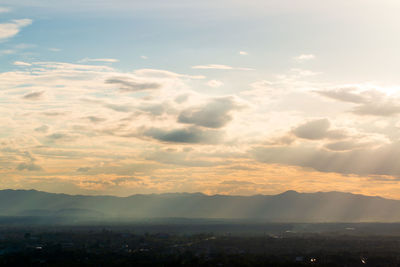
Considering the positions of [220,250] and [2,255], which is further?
[220,250]

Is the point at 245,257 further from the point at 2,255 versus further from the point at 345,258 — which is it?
→ the point at 2,255

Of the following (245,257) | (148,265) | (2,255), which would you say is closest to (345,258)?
(245,257)

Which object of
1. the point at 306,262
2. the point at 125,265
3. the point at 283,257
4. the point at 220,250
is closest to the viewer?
the point at 125,265

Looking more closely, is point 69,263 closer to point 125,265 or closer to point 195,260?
Answer: point 125,265

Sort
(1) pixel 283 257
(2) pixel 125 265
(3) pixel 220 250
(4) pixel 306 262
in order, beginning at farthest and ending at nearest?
(3) pixel 220 250, (1) pixel 283 257, (4) pixel 306 262, (2) pixel 125 265

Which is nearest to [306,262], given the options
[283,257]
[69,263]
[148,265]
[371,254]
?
[283,257]

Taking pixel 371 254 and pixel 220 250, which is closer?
pixel 371 254

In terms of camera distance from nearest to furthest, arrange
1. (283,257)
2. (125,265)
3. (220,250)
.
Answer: (125,265)
(283,257)
(220,250)
